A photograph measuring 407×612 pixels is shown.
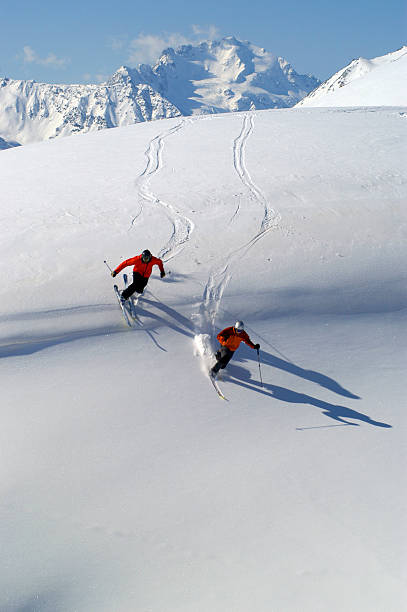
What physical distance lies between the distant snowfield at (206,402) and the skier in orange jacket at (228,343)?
483 millimetres

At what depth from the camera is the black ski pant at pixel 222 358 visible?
7676 millimetres

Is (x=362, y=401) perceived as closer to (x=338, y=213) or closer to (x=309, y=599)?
(x=309, y=599)

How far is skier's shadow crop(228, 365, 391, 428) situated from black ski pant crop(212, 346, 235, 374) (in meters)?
0.41

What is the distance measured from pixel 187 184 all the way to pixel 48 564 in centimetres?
1220

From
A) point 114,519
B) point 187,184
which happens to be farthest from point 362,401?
point 187,184

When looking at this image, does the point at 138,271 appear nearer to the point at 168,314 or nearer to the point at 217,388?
the point at 168,314

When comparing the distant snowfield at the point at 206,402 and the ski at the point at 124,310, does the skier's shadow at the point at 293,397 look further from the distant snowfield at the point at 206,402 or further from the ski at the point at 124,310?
the ski at the point at 124,310

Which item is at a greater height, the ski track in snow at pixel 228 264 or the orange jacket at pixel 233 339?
the ski track in snow at pixel 228 264

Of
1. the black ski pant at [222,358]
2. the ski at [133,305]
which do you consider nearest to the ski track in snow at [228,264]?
the black ski pant at [222,358]

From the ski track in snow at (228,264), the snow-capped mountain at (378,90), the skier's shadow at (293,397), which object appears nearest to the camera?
the skier's shadow at (293,397)

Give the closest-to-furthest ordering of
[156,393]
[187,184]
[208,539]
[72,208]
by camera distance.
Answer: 1. [208,539]
2. [156,393]
3. [72,208]
4. [187,184]

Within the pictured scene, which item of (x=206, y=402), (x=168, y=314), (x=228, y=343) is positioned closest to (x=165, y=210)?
(x=168, y=314)

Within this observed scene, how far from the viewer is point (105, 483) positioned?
6.33 m

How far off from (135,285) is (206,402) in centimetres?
319
